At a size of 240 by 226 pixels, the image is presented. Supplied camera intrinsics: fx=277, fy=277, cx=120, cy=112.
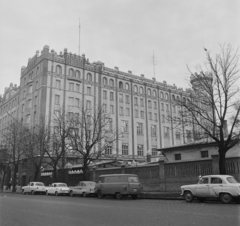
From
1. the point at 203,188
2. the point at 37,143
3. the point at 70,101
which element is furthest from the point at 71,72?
the point at 203,188

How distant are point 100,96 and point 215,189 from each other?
44.1 m

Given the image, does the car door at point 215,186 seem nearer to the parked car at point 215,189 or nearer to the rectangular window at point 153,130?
the parked car at point 215,189

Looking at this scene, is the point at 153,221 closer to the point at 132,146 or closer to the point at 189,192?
the point at 189,192

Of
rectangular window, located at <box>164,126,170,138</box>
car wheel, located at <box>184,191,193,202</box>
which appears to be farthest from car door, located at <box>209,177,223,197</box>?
rectangular window, located at <box>164,126,170,138</box>

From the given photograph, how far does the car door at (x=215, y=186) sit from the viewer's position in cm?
1650

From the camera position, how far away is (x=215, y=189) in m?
16.6

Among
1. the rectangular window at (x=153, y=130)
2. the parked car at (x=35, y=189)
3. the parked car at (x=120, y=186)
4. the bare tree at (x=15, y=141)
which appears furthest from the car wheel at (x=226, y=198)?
the rectangular window at (x=153, y=130)

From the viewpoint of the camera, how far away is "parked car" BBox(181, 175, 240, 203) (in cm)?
1594

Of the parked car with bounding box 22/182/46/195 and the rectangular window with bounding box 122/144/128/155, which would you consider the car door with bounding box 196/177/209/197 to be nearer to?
the parked car with bounding box 22/182/46/195

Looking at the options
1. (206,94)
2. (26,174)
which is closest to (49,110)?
(26,174)

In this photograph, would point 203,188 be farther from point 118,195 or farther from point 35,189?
point 35,189

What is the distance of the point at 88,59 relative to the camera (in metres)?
60.4

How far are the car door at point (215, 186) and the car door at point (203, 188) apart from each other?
253 mm

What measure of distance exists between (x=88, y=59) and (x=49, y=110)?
15565mm
